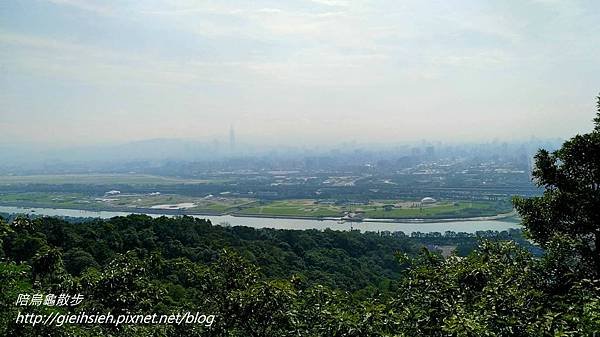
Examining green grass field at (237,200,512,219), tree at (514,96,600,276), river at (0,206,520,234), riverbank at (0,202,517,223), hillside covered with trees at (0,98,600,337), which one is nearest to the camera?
hillside covered with trees at (0,98,600,337)

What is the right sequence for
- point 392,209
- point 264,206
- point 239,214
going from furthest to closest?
point 264,206
point 392,209
point 239,214

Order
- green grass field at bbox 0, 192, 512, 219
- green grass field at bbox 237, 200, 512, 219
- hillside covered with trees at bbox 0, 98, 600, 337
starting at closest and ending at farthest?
hillside covered with trees at bbox 0, 98, 600, 337 < green grass field at bbox 237, 200, 512, 219 < green grass field at bbox 0, 192, 512, 219

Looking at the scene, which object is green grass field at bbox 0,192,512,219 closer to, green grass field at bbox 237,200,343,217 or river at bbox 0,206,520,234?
green grass field at bbox 237,200,343,217

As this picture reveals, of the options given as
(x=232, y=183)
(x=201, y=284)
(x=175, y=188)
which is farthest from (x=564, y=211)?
(x=232, y=183)

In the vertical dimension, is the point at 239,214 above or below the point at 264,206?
below

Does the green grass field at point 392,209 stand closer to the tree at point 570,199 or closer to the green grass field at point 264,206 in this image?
the green grass field at point 264,206

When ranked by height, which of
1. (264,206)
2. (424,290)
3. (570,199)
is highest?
(570,199)

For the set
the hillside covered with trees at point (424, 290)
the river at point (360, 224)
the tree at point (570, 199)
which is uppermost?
the tree at point (570, 199)

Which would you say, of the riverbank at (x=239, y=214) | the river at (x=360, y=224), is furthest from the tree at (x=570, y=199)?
the riverbank at (x=239, y=214)

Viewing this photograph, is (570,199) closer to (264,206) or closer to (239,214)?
(239,214)

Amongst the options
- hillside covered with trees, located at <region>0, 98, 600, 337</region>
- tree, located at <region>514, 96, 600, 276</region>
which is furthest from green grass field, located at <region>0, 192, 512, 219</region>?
hillside covered with trees, located at <region>0, 98, 600, 337</region>

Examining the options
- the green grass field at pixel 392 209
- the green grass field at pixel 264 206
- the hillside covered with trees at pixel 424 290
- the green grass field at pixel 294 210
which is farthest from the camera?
the green grass field at pixel 294 210

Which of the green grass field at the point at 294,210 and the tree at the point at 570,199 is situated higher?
the tree at the point at 570,199

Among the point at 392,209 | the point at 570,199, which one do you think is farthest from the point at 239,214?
the point at 570,199
